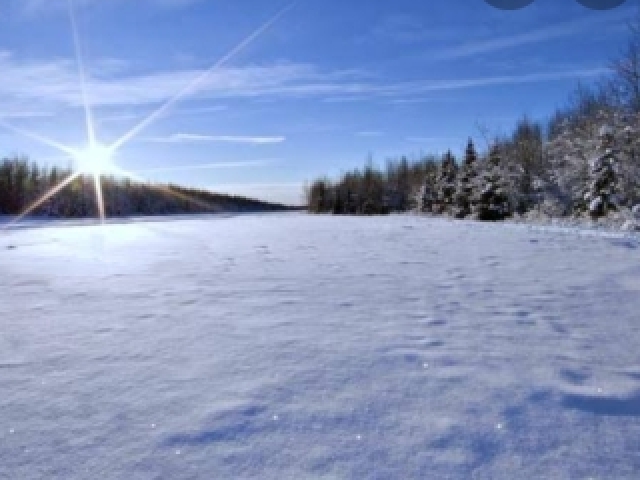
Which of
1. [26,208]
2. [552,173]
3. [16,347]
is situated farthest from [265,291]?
[26,208]

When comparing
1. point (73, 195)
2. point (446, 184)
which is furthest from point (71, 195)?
point (446, 184)

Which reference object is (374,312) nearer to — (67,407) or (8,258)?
(67,407)

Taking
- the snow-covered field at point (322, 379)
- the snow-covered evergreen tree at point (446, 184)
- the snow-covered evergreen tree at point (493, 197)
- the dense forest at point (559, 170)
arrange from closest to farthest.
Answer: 1. the snow-covered field at point (322, 379)
2. the dense forest at point (559, 170)
3. the snow-covered evergreen tree at point (493, 197)
4. the snow-covered evergreen tree at point (446, 184)

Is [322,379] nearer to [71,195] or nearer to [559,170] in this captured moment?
[559,170]

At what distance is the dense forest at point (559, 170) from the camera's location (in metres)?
23.7

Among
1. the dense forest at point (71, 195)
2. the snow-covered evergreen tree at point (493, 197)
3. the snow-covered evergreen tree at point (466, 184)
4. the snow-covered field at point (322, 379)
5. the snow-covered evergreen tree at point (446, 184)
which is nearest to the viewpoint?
the snow-covered field at point (322, 379)

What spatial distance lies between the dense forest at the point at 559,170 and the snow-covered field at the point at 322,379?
57.1 ft

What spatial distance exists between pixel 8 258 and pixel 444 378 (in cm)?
1009

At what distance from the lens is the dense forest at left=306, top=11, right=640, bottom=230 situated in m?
23.7

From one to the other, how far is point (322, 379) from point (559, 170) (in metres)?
33.5

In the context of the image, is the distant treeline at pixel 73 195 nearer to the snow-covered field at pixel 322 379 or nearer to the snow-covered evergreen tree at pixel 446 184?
the snow-covered evergreen tree at pixel 446 184

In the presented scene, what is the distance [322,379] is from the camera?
320cm

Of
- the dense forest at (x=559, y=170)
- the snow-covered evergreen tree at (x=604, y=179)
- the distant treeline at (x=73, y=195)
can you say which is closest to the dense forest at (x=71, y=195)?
the distant treeline at (x=73, y=195)

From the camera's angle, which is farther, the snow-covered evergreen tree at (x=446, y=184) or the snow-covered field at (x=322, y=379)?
the snow-covered evergreen tree at (x=446, y=184)
